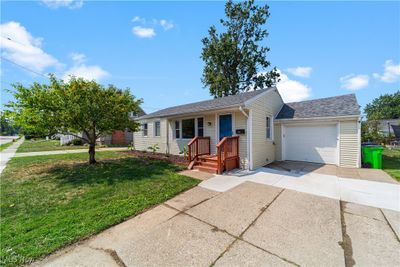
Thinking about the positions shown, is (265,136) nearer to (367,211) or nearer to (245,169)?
(245,169)

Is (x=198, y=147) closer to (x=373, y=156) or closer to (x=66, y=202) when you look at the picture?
(x=66, y=202)

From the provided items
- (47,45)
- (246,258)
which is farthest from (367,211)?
(47,45)

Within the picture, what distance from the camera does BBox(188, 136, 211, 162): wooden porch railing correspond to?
8.16 meters

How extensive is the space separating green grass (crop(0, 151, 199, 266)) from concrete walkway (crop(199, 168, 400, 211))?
48.0 inches

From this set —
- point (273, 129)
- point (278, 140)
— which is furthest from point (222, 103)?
point (278, 140)

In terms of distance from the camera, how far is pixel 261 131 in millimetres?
8312

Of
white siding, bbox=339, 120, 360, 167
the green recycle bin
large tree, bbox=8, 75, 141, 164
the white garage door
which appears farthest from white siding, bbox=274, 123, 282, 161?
large tree, bbox=8, 75, 141, 164

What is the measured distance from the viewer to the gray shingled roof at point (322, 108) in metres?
8.24

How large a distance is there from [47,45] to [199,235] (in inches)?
490

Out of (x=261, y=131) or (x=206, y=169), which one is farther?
(x=261, y=131)

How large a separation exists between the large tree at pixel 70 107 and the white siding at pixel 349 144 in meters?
10.2

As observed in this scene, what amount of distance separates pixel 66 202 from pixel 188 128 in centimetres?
683

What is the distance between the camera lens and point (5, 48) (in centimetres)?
1135

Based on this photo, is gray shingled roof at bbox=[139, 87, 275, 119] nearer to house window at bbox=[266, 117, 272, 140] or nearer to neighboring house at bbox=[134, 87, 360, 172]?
neighboring house at bbox=[134, 87, 360, 172]
